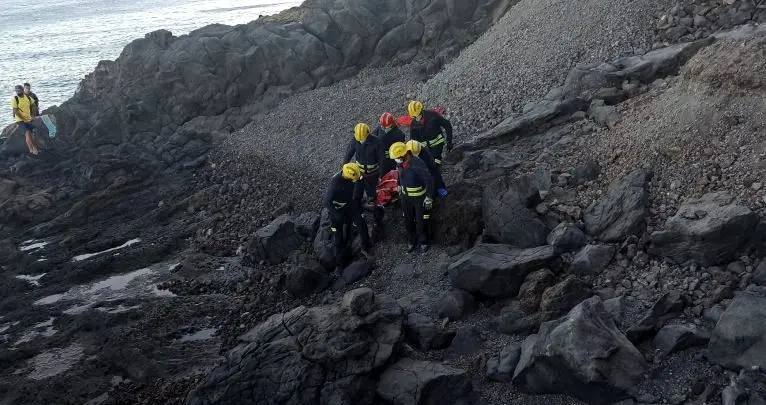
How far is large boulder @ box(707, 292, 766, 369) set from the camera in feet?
27.6

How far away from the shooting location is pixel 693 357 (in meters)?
8.97

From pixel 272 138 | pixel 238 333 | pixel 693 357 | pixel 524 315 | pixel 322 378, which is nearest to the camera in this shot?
pixel 693 357

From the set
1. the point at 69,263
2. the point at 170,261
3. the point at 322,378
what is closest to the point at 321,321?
the point at 322,378

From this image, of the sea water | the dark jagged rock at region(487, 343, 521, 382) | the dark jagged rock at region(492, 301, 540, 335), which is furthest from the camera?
the sea water

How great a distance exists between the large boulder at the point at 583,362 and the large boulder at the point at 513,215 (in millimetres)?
3015

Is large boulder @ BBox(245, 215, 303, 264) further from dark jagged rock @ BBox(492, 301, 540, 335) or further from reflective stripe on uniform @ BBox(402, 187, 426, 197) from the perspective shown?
dark jagged rock @ BBox(492, 301, 540, 335)

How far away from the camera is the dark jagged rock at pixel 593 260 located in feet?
36.5

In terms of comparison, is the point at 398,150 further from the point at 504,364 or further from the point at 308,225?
the point at 504,364

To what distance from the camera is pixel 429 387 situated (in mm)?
9547

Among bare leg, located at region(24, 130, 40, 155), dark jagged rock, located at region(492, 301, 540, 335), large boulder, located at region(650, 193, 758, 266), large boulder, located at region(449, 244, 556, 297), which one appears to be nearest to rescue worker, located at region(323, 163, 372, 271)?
large boulder, located at region(449, 244, 556, 297)

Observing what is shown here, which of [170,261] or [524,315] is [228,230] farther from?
[524,315]

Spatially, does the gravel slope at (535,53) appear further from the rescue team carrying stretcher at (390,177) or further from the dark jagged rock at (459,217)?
the dark jagged rock at (459,217)

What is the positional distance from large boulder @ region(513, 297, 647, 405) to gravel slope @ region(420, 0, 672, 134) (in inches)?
381

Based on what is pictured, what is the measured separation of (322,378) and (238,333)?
13.8 ft
